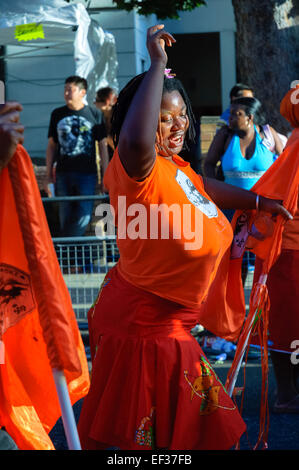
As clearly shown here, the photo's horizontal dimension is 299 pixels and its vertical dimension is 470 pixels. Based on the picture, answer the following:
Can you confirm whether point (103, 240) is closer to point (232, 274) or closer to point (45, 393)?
point (232, 274)

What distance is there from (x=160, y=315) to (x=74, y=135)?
5097 millimetres

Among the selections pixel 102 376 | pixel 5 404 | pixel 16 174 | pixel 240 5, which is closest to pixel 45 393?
pixel 5 404

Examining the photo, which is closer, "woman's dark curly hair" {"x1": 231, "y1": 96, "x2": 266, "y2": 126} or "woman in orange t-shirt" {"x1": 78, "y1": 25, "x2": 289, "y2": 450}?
"woman in orange t-shirt" {"x1": 78, "y1": 25, "x2": 289, "y2": 450}

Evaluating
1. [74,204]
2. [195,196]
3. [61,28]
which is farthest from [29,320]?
[61,28]

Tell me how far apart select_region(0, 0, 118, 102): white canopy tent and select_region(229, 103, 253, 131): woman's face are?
408 cm

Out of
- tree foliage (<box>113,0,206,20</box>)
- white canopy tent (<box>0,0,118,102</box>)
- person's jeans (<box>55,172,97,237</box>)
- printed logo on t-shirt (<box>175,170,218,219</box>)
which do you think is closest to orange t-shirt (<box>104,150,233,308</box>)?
printed logo on t-shirt (<box>175,170,218,219</box>)

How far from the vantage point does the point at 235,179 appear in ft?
21.0

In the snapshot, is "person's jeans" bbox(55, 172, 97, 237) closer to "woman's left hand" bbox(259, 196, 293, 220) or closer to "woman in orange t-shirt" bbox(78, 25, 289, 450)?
"woman's left hand" bbox(259, 196, 293, 220)

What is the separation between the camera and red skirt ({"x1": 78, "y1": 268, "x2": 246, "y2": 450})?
3.05m

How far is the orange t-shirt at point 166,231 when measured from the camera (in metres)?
2.93

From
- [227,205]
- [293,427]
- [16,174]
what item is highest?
[16,174]

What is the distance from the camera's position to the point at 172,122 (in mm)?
3102

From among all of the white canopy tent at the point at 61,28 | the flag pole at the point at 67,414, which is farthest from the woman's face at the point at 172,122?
the white canopy tent at the point at 61,28

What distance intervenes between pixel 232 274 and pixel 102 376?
35.4 inches
